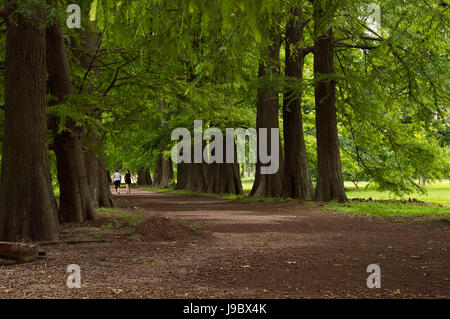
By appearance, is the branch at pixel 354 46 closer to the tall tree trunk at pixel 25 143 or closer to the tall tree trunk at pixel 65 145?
the tall tree trunk at pixel 65 145

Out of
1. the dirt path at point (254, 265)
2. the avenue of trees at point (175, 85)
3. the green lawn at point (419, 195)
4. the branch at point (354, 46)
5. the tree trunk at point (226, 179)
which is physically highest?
the branch at point (354, 46)

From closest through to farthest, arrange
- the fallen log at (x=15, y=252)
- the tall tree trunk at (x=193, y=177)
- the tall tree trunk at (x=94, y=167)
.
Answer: the fallen log at (x=15, y=252), the tall tree trunk at (x=94, y=167), the tall tree trunk at (x=193, y=177)

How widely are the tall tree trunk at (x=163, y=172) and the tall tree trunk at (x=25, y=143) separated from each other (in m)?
31.3

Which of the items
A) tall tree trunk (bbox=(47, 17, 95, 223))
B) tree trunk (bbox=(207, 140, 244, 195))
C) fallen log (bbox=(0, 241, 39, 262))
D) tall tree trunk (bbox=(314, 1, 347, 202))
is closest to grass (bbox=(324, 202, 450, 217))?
tall tree trunk (bbox=(314, 1, 347, 202))

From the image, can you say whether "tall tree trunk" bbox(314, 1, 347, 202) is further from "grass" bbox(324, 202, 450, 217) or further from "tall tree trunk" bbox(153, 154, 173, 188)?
"tall tree trunk" bbox(153, 154, 173, 188)

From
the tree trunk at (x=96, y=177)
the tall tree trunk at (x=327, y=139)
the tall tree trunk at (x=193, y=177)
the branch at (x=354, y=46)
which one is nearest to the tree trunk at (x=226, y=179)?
the tall tree trunk at (x=193, y=177)

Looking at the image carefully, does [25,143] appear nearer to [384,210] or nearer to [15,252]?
[15,252]

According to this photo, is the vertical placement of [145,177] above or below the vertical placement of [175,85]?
below

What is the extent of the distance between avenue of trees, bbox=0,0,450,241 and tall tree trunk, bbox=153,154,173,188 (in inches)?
811

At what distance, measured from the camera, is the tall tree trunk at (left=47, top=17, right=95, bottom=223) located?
11.5 m

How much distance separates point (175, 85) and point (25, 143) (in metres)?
3.69

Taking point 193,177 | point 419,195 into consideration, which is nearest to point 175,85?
point 419,195

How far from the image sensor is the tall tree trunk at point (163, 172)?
43.3m

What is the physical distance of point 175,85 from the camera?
439 inches
